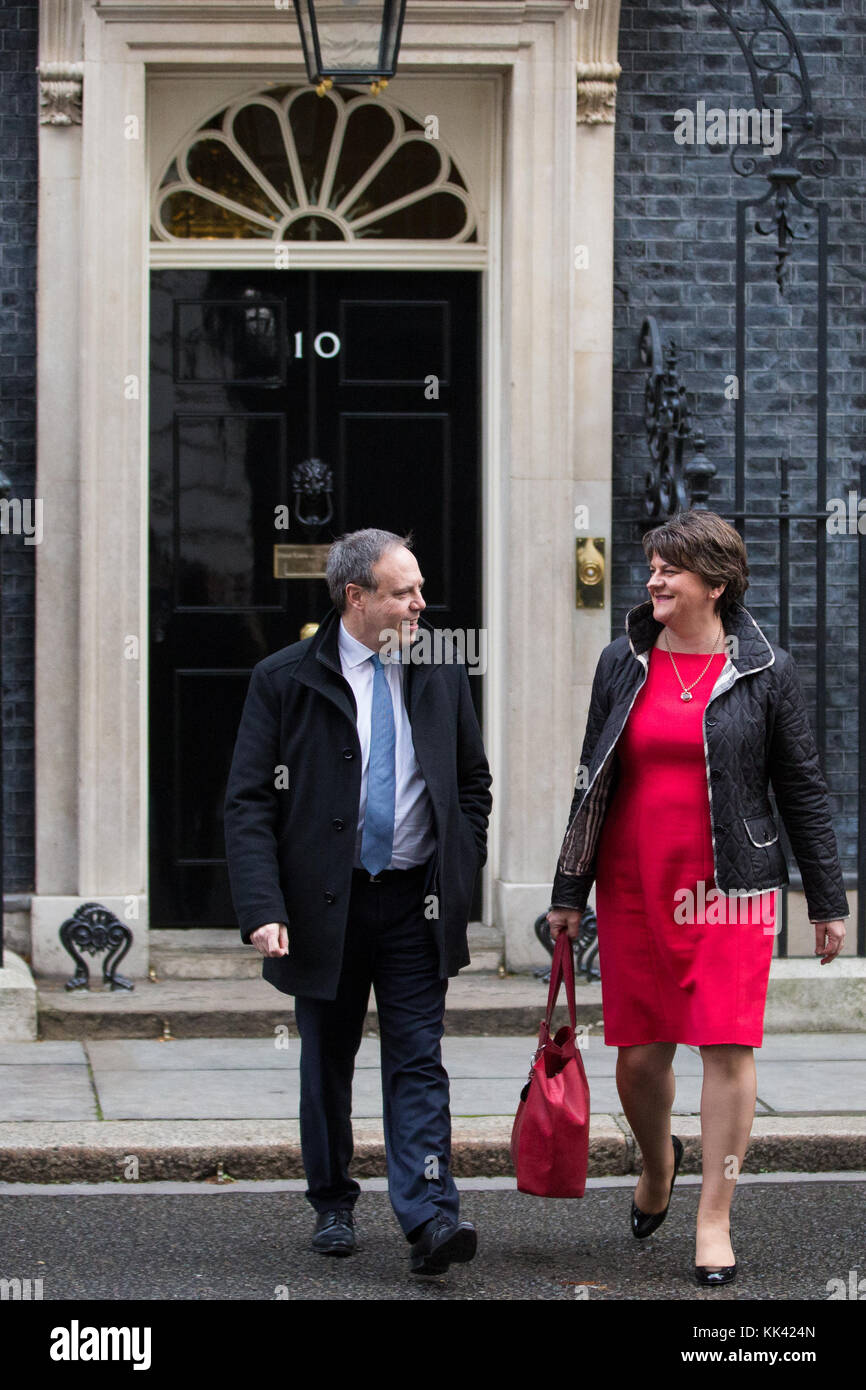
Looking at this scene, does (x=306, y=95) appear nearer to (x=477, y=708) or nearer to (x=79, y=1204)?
(x=477, y=708)

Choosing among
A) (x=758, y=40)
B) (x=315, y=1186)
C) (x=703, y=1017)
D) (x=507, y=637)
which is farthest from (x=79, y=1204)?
(x=758, y=40)

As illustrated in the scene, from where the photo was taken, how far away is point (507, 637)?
861 centimetres

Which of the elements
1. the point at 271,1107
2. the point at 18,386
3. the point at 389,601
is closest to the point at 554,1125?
the point at 389,601

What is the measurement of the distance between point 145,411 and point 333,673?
12.1 feet

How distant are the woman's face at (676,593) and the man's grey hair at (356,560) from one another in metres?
0.64

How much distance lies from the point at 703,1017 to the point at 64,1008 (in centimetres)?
359

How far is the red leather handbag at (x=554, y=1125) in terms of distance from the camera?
4918 millimetres

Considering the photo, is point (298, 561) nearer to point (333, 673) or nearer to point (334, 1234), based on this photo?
point (333, 673)

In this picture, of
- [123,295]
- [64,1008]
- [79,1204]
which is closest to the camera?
[79,1204]

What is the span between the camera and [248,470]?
876cm

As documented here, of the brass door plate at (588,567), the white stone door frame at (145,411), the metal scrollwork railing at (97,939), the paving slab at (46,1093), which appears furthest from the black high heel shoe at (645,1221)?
the brass door plate at (588,567)

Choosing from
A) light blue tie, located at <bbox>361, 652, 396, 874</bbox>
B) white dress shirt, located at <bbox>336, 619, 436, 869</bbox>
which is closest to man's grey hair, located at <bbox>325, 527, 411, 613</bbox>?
white dress shirt, located at <bbox>336, 619, 436, 869</bbox>

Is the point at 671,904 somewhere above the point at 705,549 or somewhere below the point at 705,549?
below

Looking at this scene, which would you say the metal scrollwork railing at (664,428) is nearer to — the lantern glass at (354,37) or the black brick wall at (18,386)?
the lantern glass at (354,37)
